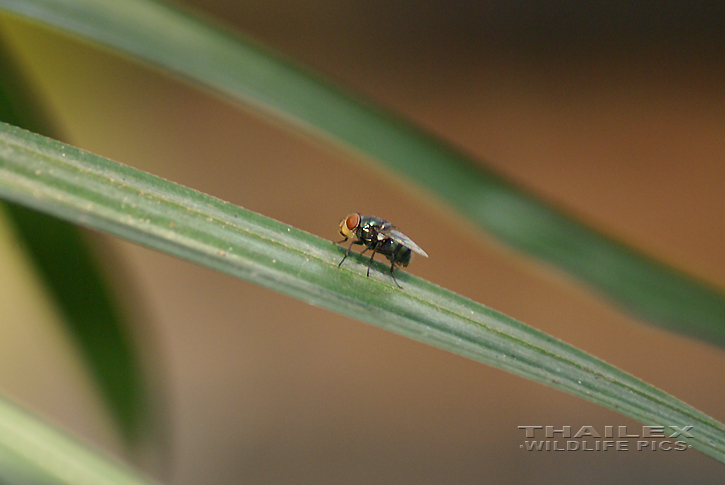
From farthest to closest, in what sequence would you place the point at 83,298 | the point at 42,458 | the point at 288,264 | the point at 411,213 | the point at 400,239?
the point at 411,213 → the point at 400,239 → the point at 83,298 → the point at 288,264 → the point at 42,458

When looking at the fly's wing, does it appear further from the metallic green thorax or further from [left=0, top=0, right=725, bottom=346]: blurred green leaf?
[left=0, top=0, right=725, bottom=346]: blurred green leaf

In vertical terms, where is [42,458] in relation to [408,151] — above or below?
below

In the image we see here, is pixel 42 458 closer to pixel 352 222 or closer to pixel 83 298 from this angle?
pixel 83 298

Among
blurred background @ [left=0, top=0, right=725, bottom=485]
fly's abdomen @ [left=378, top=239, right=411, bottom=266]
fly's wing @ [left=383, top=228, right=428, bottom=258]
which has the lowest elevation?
fly's abdomen @ [left=378, top=239, right=411, bottom=266]

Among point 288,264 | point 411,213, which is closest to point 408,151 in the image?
point 288,264

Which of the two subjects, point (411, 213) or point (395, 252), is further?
point (411, 213)

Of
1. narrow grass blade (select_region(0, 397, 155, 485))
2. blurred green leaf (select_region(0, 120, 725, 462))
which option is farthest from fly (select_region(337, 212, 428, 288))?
narrow grass blade (select_region(0, 397, 155, 485))

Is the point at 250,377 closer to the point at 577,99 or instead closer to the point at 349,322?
the point at 349,322
